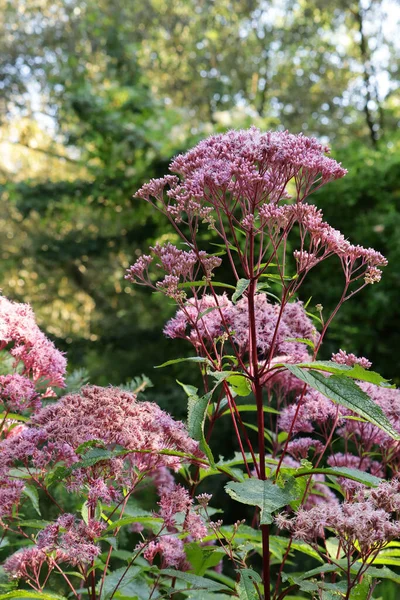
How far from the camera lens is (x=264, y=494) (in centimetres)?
145

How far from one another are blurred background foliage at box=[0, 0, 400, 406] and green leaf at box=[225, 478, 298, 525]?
6.15m

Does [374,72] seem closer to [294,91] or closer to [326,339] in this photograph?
[294,91]

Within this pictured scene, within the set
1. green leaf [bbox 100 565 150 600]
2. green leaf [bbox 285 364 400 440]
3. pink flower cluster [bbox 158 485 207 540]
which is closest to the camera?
green leaf [bbox 285 364 400 440]

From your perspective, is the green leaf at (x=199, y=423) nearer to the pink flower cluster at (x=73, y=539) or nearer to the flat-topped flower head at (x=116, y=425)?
the flat-topped flower head at (x=116, y=425)

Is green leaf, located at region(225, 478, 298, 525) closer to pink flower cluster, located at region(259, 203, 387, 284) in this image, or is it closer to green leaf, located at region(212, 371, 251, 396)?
green leaf, located at region(212, 371, 251, 396)

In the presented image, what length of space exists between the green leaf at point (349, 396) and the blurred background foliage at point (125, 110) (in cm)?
614

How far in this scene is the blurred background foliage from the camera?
8281 millimetres

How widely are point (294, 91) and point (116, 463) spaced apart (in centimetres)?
1488

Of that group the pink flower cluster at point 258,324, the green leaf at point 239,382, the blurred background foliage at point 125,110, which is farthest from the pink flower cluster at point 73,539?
the blurred background foliage at point 125,110

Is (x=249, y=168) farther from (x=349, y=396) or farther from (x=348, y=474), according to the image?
(x=348, y=474)

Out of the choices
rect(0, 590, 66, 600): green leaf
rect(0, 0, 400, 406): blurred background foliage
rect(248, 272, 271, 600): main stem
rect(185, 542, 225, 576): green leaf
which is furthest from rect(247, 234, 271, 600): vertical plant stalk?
rect(0, 0, 400, 406): blurred background foliage

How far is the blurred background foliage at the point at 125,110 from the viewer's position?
8281mm

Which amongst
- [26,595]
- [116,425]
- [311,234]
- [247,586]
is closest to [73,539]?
[26,595]

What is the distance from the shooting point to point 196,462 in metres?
1.68
